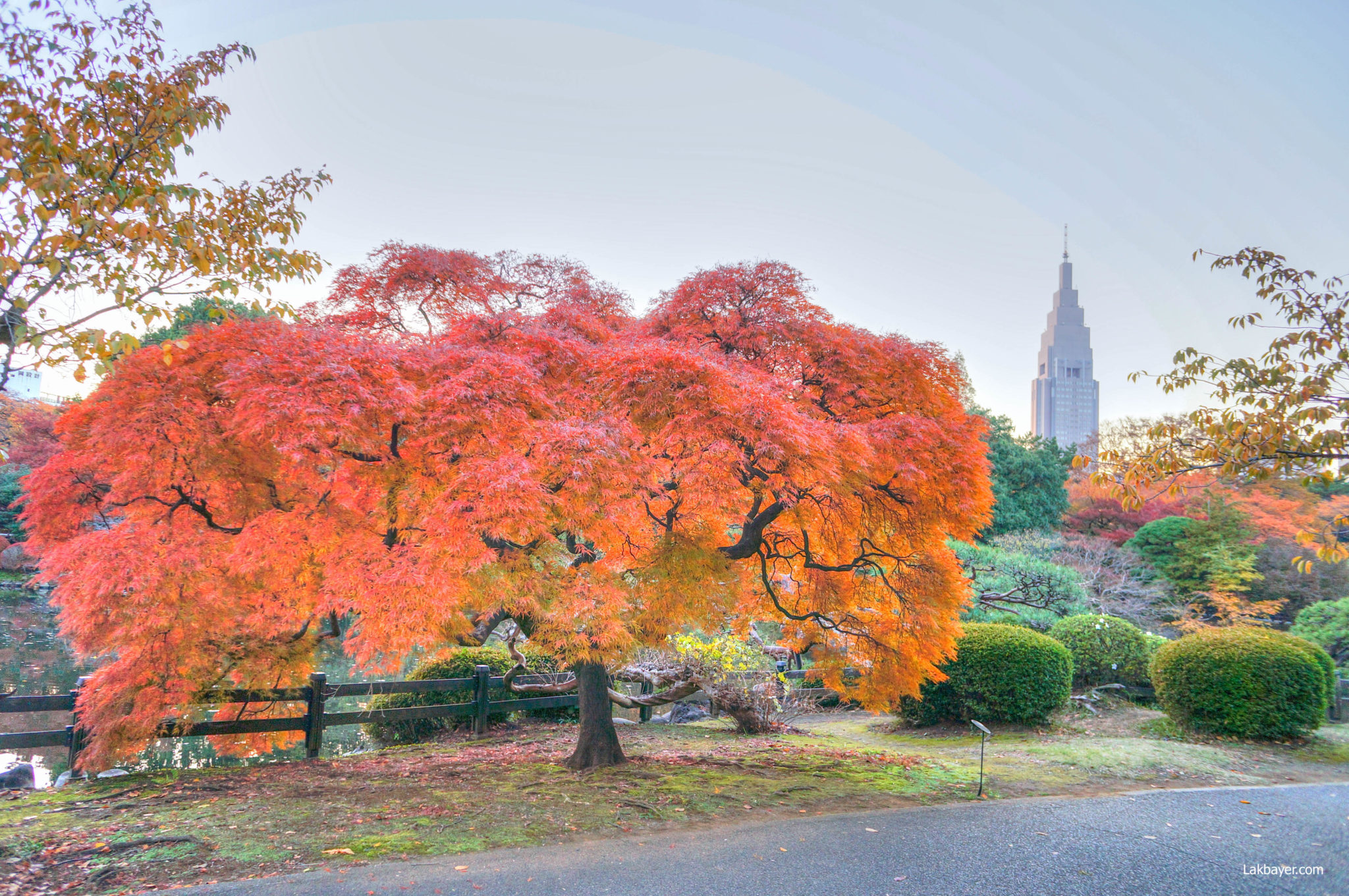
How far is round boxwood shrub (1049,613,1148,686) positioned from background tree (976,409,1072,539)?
11.1 meters

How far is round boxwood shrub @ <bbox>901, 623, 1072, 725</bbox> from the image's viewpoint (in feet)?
33.6

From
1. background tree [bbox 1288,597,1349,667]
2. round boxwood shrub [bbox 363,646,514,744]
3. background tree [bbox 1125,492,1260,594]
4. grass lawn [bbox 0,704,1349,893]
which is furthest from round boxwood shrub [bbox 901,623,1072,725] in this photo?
background tree [bbox 1125,492,1260,594]

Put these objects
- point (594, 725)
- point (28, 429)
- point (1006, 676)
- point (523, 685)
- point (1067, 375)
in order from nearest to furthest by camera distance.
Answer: point (594, 725) < point (523, 685) < point (1006, 676) < point (28, 429) < point (1067, 375)

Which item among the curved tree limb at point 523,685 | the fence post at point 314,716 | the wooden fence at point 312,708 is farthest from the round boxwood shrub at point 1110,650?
the fence post at point 314,716

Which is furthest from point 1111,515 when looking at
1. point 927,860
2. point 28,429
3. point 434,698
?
point 28,429

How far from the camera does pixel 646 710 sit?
11500mm

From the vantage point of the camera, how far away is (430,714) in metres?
8.58

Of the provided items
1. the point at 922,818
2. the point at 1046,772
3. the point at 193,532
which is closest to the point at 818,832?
the point at 922,818

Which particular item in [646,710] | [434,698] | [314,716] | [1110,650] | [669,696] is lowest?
[646,710]

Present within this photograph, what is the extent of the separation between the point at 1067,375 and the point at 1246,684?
162297 millimetres

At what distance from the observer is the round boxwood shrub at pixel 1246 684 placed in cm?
888

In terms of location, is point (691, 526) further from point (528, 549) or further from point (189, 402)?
point (189, 402)

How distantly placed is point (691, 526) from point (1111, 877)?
4.00m

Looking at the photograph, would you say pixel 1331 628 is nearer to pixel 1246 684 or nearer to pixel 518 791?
pixel 1246 684
